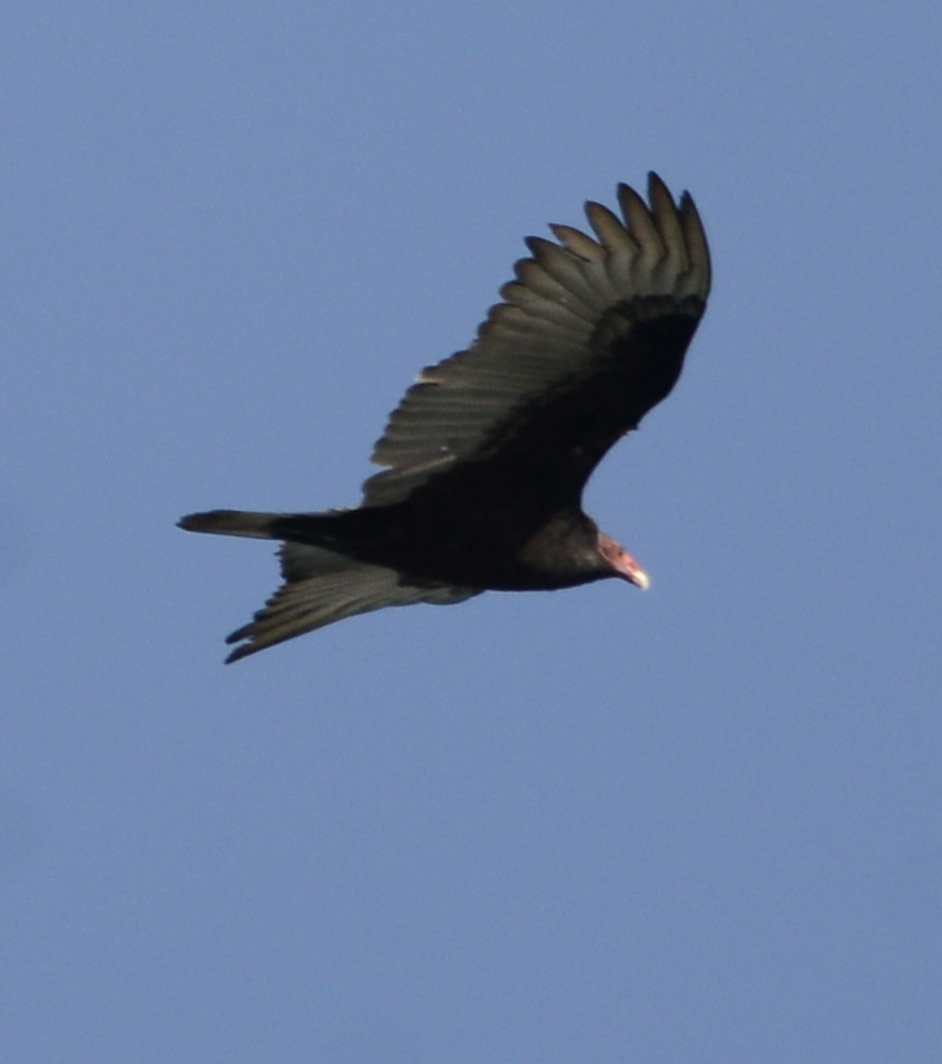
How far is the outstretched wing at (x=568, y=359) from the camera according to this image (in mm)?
15672

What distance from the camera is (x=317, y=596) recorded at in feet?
56.1

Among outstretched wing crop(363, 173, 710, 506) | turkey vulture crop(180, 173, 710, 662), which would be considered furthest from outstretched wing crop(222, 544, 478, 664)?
outstretched wing crop(363, 173, 710, 506)

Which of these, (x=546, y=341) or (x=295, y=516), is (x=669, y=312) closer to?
(x=546, y=341)

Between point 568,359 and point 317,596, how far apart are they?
1974 mm

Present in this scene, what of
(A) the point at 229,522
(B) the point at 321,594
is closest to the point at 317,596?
(B) the point at 321,594

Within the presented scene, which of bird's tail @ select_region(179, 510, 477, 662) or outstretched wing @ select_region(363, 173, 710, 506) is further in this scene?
bird's tail @ select_region(179, 510, 477, 662)

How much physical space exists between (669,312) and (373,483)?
1.54 m

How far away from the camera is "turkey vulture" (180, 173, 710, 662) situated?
15719mm

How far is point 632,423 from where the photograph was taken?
1603 cm

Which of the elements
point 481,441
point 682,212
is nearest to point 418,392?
point 481,441

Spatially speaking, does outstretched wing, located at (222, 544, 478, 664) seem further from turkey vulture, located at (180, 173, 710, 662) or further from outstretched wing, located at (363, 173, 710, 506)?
outstretched wing, located at (363, 173, 710, 506)

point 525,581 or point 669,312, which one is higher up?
point 669,312

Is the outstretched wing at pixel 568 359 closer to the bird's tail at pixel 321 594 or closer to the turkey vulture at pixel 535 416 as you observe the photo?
the turkey vulture at pixel 535 416

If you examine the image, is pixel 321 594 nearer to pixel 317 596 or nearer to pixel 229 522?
pixel 317 596
